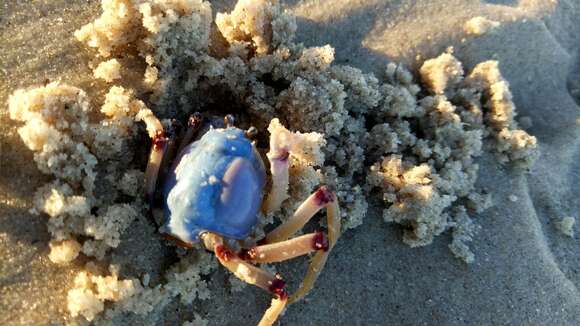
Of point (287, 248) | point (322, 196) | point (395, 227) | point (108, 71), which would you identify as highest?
point (108, 71)

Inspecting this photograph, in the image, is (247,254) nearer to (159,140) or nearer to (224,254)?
(224,254)

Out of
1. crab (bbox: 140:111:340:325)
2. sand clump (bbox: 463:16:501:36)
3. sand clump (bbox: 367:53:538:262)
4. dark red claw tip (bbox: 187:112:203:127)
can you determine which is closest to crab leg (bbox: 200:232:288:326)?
crab (bbox: 140:111:340:325)

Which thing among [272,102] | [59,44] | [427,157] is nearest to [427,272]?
[427,157]

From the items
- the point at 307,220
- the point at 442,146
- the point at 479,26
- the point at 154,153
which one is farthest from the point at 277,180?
the point at 479,26

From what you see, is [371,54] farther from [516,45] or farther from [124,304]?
[124,304]

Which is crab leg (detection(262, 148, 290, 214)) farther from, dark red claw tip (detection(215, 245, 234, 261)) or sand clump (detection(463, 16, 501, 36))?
sand clump (detection(463, 16, 501, 36))
